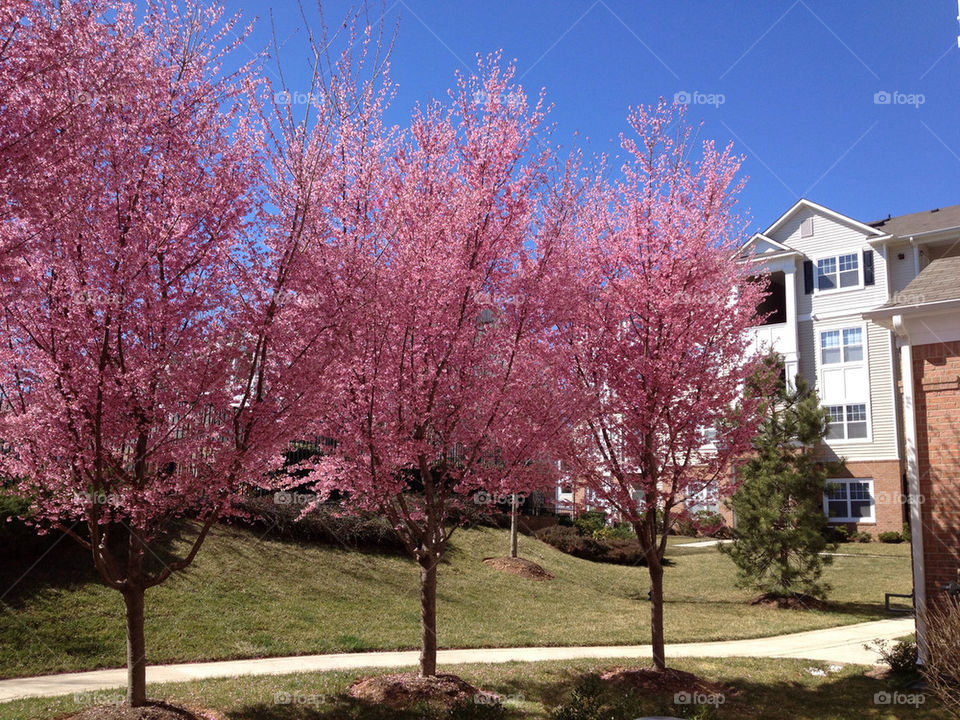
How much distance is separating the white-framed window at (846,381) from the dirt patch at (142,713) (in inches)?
1068

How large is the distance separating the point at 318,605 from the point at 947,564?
31.4ft

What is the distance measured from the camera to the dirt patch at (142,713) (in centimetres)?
640

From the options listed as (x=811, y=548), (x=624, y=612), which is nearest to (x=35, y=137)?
(x=624, y=612)

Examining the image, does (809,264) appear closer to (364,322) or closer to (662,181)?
(662,181)

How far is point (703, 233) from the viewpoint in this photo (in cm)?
944

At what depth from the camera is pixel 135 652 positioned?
21.9 feet

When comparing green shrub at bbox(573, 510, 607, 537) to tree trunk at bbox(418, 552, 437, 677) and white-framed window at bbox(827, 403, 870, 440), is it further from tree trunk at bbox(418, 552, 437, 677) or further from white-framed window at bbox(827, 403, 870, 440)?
tree trunk at bbox(418, 552, 437, 677)

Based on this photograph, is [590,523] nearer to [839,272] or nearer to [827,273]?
[827,273]

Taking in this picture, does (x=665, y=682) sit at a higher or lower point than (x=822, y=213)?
lower

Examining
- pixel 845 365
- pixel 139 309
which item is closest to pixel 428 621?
pixel 139 309

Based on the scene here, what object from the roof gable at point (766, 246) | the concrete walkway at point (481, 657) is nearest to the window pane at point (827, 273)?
the roof gable at point (766, 246)

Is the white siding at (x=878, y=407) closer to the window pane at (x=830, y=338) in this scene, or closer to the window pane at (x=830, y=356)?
the window pane at (x=830, y=338)

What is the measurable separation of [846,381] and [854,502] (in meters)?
4.74

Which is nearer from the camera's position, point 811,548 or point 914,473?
point 914,473
